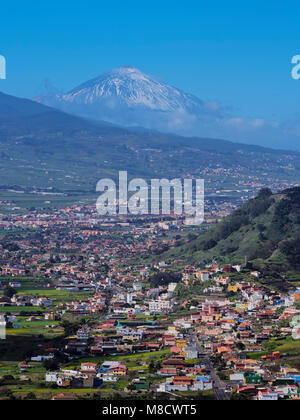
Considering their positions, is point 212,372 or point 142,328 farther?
point 142,328

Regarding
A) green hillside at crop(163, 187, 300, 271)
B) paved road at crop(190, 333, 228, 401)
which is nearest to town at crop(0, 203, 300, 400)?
paved road at crop(190, 333, 228, 401)

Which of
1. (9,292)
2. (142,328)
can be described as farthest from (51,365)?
(9,292)

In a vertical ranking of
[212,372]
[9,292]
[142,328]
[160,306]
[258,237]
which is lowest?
[212,372]

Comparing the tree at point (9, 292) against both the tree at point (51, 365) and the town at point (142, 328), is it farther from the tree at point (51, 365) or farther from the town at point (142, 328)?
the tree at point (51, 365)

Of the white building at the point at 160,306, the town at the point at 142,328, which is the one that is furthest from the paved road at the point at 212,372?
the white building at the point at 160,306

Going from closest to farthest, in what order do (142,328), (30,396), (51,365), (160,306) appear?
(30,396)
(51,365)
(142,328)
(160,306)

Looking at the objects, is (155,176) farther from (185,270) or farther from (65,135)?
(185,270)

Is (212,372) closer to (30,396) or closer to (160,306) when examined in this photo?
(30,396)

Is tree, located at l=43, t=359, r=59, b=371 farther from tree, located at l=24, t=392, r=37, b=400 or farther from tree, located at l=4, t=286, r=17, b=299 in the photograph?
tree, located at l=4, t=286, r=17, b=299
